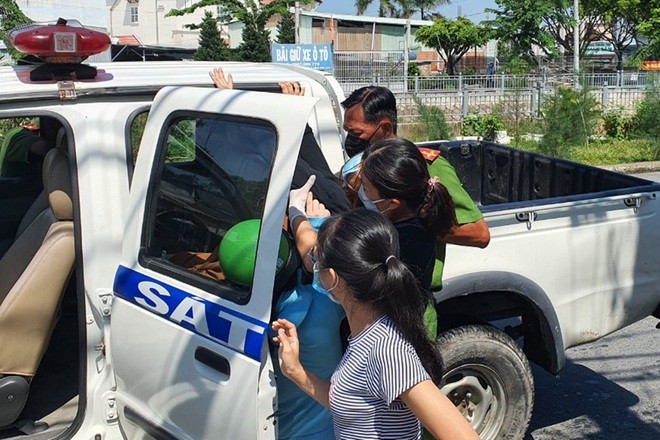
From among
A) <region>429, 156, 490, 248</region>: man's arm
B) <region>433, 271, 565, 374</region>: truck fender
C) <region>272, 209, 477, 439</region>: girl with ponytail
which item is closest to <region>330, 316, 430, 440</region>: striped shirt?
<region>272, 209, 477, 439</region>: girl with ponytail

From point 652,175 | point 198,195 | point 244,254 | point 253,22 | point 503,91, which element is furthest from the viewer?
point 253,22

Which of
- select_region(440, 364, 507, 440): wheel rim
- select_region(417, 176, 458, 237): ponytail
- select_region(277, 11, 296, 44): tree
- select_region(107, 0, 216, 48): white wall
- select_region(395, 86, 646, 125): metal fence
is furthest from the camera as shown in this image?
select_region(107, 0, 216, 48): white wall

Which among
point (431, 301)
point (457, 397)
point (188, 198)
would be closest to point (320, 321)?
point (431, 301)

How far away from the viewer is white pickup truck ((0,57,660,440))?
254 centimetres

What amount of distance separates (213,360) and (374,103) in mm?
1315

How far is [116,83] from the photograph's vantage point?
313 cm

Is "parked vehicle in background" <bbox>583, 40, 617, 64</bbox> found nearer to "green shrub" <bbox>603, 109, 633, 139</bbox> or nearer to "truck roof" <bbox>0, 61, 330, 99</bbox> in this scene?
"green shrub" <bbox>603, 109, 633, 139</bbox>

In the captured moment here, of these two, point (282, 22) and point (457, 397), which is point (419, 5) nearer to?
point (282, 22)

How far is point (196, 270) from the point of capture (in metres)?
2.77

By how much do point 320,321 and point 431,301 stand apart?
0.58m

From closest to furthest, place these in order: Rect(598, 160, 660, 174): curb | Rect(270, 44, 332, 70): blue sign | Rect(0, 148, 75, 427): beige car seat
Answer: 1. Rect(0, 148, 75, 427): beige car seat
2. Rect(598, 160, 660, 174): curb
3. Rect(270, 44, 332, 70): blue sign

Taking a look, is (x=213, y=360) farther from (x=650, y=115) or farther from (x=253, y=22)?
(x=253, y=22)

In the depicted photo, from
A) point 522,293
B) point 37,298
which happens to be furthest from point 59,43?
point 522,293

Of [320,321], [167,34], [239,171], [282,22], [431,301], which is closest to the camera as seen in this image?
[320,321]
